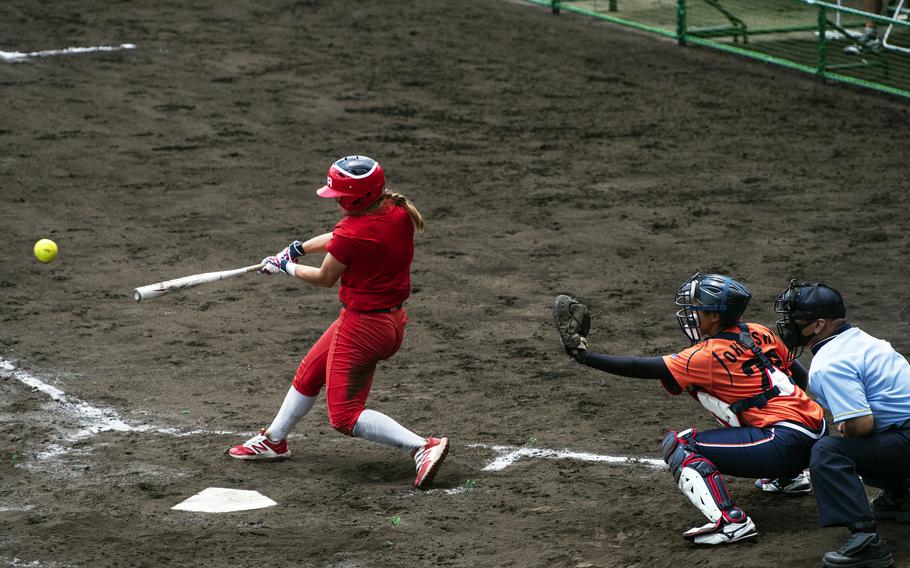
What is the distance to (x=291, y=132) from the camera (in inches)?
563

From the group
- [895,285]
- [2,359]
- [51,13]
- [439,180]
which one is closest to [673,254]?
[895,285]

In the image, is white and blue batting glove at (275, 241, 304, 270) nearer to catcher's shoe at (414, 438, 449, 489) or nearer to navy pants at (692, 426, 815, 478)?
catcher's shoe at (414, 438, 449, 489)

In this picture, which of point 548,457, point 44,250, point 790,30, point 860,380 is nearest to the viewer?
point 860,380

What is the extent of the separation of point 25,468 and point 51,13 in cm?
1366

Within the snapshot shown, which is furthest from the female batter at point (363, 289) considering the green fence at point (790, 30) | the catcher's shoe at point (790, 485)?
the green fence at point (790, 30)

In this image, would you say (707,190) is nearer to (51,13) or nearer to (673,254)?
(673,254)

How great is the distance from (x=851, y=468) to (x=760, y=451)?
0.48m

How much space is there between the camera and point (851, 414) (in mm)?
5102

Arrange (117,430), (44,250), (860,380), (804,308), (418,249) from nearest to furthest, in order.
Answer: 1. (860,380)
2. (804,308)
3. (117,430)
4. (44,250)
5. (418,249)

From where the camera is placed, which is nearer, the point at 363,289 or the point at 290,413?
the point at 363,289

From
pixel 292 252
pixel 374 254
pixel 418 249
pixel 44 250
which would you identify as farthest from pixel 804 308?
pixel 418 249

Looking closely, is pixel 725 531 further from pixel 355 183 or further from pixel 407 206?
pixel 355 183

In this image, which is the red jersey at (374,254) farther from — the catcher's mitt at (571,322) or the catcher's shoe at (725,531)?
the catcher's shoe at (725,531)

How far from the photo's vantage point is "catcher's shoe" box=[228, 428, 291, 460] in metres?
7.05
